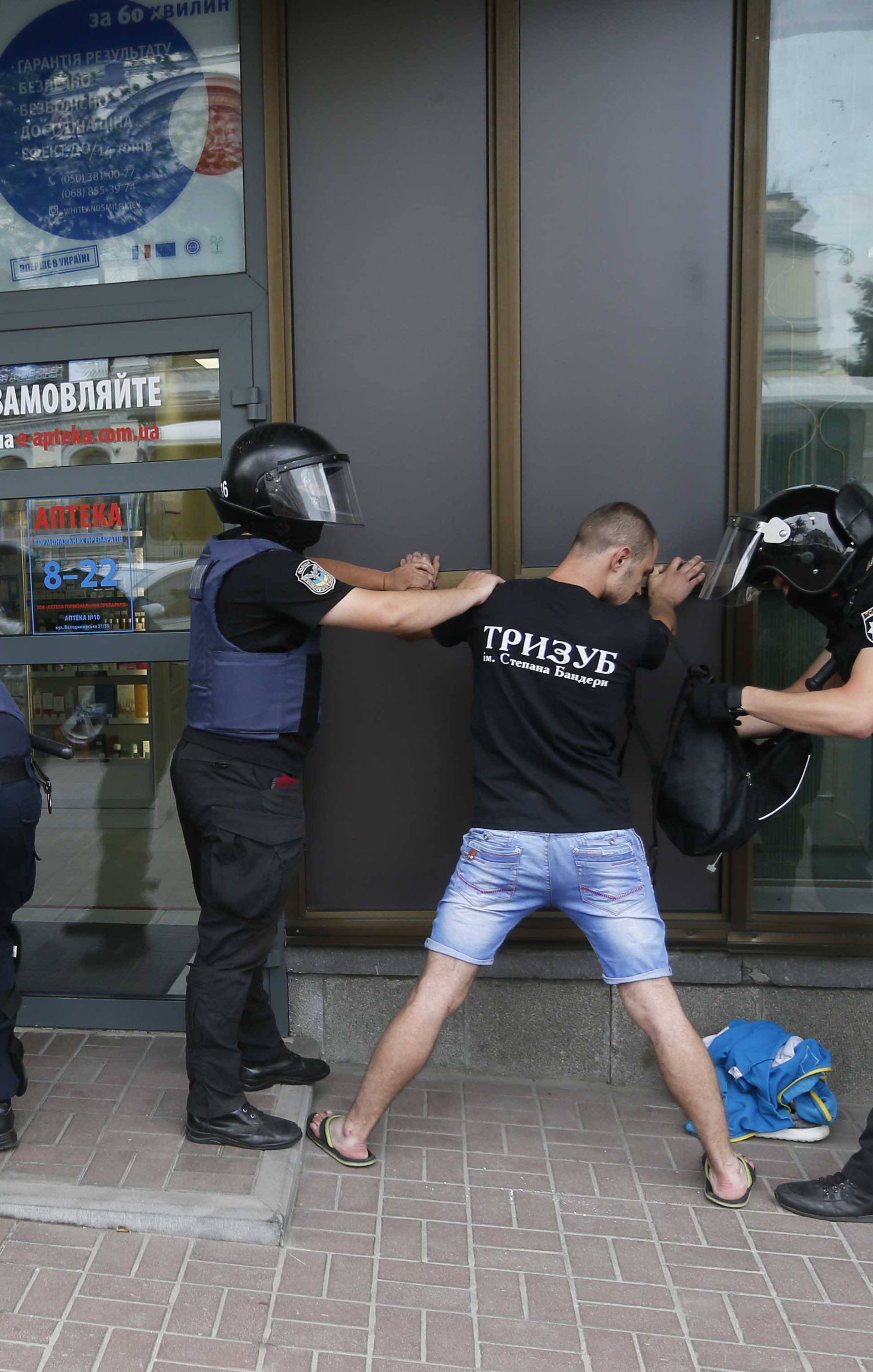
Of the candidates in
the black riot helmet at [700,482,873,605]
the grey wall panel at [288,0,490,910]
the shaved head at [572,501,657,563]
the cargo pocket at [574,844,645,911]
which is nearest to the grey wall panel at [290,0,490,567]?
the grey wall panel at [288,0,490,910]

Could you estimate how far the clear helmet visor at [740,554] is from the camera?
2939mm

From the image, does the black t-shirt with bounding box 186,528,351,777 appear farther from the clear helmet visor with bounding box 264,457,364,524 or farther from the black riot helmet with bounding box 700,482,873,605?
the black riot helmet with bounding box 700,482,873,605

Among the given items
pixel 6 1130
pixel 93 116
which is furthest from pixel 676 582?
pixel 93 116

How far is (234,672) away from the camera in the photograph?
3.04 meters

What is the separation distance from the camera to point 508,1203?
297 cm

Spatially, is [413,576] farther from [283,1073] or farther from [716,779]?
[283,1073]

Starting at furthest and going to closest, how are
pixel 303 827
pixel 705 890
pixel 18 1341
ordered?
pixel 705 890
pixel 303 827
pixel 18 1341

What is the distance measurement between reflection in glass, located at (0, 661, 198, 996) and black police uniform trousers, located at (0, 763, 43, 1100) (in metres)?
0.85

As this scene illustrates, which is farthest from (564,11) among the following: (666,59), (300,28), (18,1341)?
(18,1341)

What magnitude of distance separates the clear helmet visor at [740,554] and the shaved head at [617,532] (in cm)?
27

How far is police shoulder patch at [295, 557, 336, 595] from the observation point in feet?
9.43

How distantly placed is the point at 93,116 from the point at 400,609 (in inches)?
98.8

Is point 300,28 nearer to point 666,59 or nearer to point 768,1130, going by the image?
point 666,59

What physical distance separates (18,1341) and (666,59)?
4.25m
